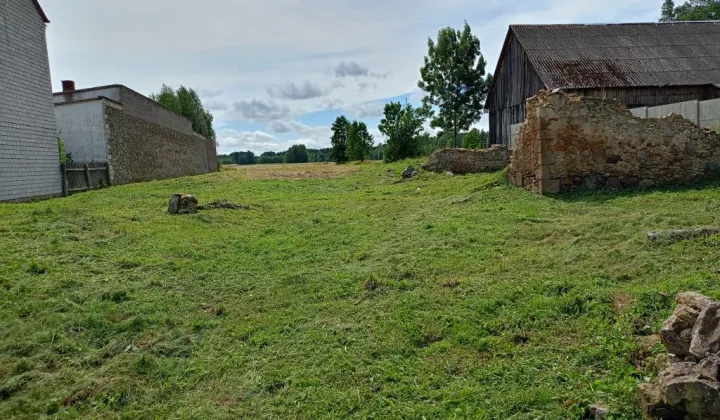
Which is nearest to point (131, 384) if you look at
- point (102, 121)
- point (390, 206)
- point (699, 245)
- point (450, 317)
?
point (450, 317)

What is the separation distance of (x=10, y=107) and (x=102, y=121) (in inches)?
244

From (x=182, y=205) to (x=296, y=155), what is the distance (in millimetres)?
88783

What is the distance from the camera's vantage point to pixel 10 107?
49.2 feet

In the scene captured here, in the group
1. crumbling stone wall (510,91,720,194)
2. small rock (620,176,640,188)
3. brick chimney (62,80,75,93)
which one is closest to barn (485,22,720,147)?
crumbling stone wall (510,91,720,194)

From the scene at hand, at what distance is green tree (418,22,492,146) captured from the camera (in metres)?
32.5

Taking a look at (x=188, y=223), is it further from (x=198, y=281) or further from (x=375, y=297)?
(x=375, y=297)

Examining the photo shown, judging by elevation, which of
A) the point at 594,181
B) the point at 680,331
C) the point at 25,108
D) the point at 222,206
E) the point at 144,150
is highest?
the point at 25,108

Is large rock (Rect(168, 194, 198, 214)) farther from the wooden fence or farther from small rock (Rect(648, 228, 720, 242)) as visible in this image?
the wooden fence

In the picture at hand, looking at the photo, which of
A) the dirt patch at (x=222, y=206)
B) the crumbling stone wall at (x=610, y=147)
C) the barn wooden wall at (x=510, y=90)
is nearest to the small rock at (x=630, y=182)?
the crumbling stone wall at (x=610, y=147)

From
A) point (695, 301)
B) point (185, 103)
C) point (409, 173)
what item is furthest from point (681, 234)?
point (185, 103)

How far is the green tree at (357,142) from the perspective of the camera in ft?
166

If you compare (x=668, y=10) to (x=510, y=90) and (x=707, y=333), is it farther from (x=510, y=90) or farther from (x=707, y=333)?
(x=707, y=333)

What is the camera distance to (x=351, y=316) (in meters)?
4.68

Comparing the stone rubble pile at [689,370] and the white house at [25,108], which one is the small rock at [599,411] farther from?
the white house at [25,108]
